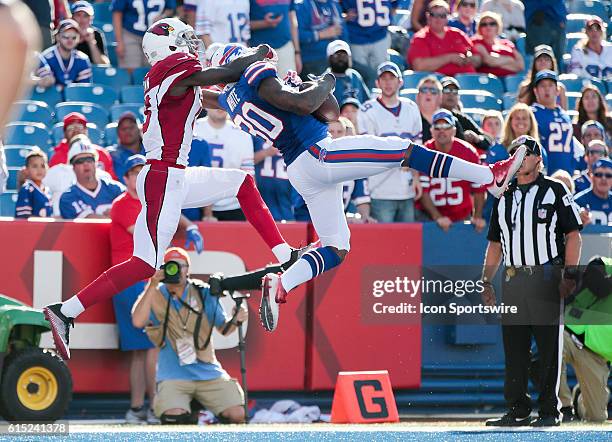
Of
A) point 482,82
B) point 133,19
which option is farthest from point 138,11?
point 482,82

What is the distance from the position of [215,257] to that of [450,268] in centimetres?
175

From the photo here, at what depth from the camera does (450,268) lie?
846 centimetres

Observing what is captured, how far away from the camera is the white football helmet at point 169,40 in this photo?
565 cm

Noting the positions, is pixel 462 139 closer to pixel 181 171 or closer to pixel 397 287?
pixel 397 287

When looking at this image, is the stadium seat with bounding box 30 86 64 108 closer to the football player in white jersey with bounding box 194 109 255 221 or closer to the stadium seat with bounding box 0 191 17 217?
the stadium seat with bounding box 0 191 17 217

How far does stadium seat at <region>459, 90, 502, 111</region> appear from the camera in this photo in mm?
10523

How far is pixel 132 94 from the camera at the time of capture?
10.2m

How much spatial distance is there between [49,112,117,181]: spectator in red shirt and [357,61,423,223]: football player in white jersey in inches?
77.2

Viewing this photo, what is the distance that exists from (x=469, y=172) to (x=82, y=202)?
367 centimetres

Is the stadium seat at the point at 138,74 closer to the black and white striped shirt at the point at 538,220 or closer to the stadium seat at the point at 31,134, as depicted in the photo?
the stadium seat at the point at 31,134

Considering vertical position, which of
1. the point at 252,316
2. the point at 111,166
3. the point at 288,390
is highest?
the point at 111,166

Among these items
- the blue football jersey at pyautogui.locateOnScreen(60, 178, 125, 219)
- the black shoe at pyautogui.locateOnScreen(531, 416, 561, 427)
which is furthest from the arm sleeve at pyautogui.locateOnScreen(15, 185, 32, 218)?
the black shoe at pyautogui.locateOnScreen(531, 416, 561, 427)

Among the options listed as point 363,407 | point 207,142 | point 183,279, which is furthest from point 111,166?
point 363,407

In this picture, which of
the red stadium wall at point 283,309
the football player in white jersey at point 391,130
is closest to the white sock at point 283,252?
the red stadium wall at point 283,309
